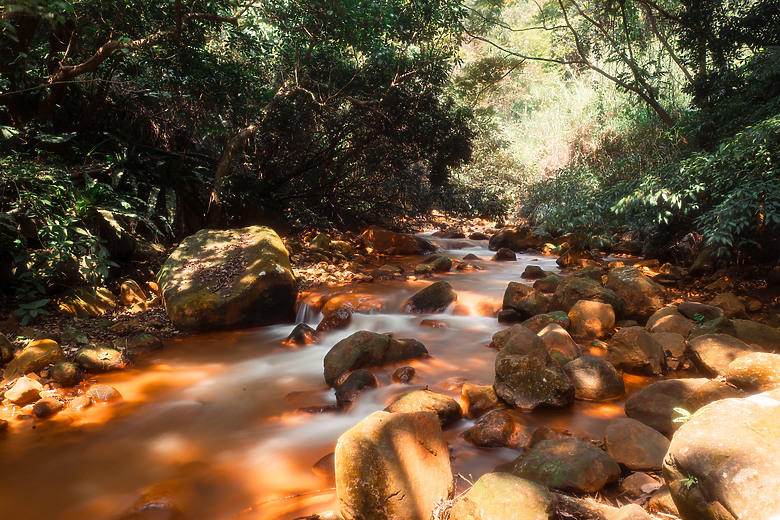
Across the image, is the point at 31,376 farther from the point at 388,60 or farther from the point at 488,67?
the point at 488,67

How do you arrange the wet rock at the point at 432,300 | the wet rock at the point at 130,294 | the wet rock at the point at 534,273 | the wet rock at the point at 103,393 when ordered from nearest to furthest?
the wet rock at the point at 103,393 < the wet rock at the point at 130,294 < the wet rock at the point at 432,300 < the wet rock at the point at 534,273

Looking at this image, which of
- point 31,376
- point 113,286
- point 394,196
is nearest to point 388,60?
point 394,196

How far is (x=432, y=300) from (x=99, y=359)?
4.59 m

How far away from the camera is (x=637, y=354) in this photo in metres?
4.72

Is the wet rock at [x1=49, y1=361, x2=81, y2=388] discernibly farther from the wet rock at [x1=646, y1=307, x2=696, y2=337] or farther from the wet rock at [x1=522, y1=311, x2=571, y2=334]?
the wet rock at [x1=646, y1=307, x2=696, y2=337]

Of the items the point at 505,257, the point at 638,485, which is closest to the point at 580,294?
the point at 638,485

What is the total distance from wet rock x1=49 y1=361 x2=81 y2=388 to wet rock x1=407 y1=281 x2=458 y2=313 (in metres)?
4.53

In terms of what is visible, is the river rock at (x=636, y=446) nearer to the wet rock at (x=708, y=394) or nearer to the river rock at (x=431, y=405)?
the wet rock at (x=708, y=394)

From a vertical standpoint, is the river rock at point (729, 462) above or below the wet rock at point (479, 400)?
above

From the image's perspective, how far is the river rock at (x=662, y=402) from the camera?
11.5ft

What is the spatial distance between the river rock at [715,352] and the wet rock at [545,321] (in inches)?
63.0

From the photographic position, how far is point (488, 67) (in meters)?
12.6

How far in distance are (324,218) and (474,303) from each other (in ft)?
17.1

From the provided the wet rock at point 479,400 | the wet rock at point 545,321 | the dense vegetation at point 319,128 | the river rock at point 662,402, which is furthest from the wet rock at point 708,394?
the dense vegetation at point 319,128
